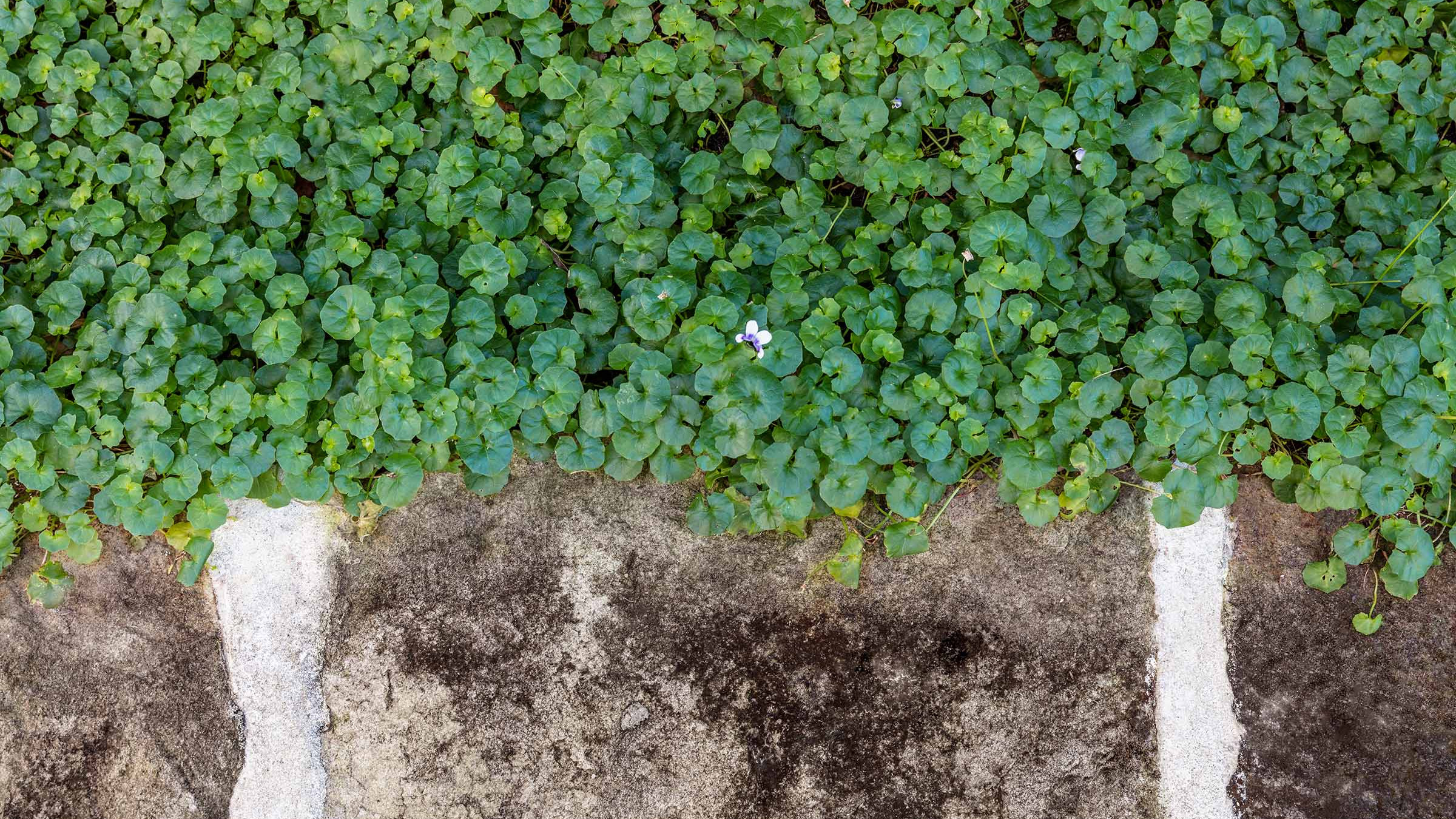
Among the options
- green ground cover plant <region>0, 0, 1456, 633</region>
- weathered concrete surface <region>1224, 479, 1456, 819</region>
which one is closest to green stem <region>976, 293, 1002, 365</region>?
green ground cover plant <region>0, 0, 1456, 633</region>

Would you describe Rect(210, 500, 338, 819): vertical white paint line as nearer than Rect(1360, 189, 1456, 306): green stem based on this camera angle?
Yes

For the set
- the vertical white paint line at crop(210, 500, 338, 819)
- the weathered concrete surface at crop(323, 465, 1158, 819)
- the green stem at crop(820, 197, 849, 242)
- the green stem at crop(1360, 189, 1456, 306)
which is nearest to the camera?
the weathered concrete surface at crop(323, 465, 1158, 819)

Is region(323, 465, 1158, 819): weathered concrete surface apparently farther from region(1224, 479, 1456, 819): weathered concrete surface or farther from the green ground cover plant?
region(1224, 479, 1456, 819): weathered concrete surface

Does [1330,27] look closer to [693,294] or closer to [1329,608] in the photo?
[1329,608]

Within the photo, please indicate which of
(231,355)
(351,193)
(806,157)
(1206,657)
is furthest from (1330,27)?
(231,355)

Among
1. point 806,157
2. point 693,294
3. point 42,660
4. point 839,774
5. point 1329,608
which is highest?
point 806,157

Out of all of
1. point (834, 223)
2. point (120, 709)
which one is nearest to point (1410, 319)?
point (834, 223)

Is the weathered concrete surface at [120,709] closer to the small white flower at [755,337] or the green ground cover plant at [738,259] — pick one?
the green ground cover plant at [738,259]
